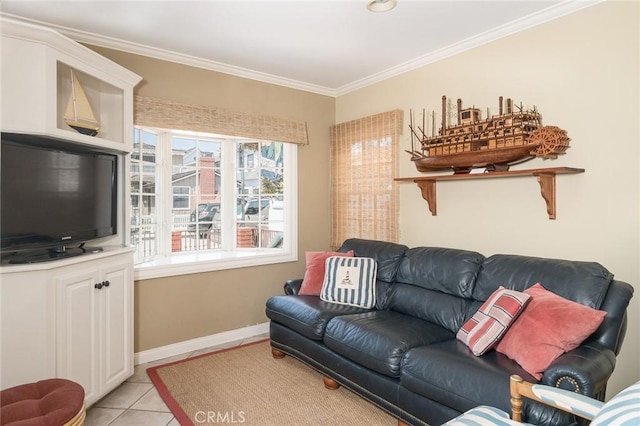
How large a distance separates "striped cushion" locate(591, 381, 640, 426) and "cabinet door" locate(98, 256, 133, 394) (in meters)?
2.58

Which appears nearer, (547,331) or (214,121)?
(547,331)

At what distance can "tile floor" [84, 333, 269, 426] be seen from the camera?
2.29 meters

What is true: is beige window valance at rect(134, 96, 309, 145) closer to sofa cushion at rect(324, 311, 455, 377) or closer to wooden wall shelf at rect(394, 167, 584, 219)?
wooden wall shelf at rect(394, 167, 584, 219)

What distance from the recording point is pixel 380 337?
229 centimetres

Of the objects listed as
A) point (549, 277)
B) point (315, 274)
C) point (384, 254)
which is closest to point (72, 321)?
point (315, 274)

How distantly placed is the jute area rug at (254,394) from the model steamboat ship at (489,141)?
184 centimetres

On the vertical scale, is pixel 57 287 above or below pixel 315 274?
above

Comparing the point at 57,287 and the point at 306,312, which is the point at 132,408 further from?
the point at 306,312

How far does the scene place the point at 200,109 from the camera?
3.42m

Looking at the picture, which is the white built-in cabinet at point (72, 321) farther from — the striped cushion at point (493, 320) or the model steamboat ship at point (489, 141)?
the model steamboat ship at point (489, 141)


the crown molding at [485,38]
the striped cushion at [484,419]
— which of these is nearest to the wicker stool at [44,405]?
the striped cushion at [484,419]

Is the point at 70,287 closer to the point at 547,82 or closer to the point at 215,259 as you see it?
the point at 215,259

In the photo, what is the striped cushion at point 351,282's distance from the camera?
302 centimetres

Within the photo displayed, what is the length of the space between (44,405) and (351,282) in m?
2.04
